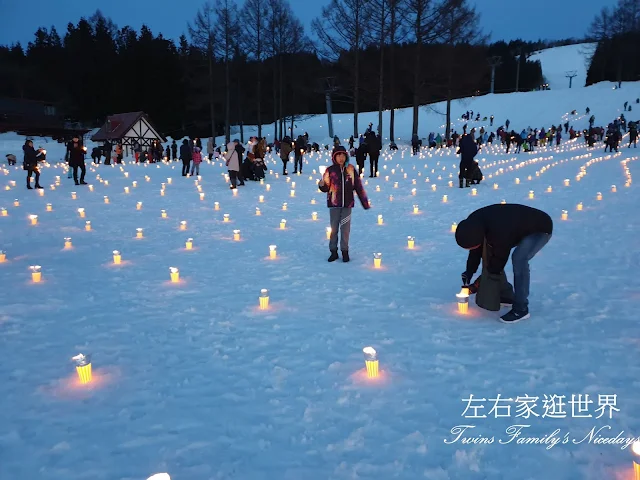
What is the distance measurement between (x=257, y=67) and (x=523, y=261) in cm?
4240

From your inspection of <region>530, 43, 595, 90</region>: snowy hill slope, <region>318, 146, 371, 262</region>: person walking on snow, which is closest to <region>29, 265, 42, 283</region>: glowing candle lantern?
<region>318, 146, 371, 262</region>: person walking on snow

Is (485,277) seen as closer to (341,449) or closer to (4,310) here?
(341,449)

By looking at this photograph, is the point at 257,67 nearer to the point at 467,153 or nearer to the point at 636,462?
the point at 467,153

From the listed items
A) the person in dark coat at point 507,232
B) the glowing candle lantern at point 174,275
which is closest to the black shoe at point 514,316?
the person in dark coat at point 507,232

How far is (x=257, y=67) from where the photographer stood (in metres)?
43.6

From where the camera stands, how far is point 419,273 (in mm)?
6730

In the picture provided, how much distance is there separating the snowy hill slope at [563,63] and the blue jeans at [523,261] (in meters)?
86.8

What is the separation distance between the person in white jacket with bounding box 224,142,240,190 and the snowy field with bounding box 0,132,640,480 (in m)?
6.69

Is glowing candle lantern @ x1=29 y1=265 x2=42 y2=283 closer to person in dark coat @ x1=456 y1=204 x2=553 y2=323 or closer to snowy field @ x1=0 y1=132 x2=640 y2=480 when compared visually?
snowy field @ x1=0 y1=132 x2=640 y2=480

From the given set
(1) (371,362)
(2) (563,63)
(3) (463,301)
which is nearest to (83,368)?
(1) (371,362)

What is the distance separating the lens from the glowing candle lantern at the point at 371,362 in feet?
12.7

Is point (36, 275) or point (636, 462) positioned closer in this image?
point (636, 462)

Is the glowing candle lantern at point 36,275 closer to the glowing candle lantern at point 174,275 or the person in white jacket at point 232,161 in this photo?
the glowing candle lantern at point 174,275

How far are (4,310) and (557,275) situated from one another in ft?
21.9
